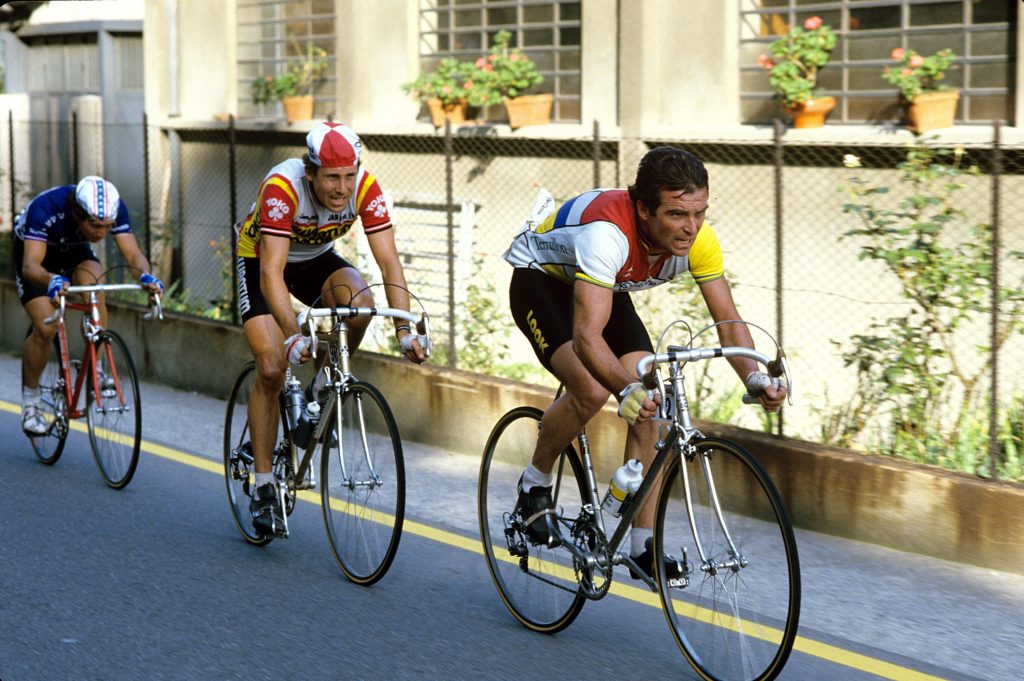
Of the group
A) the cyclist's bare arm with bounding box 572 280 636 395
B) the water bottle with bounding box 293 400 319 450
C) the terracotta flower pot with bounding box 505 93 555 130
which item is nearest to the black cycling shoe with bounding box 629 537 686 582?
the cyclist's bare arm with bounding box 572 280 636 395

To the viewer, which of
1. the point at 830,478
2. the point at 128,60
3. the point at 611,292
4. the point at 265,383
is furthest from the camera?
the point at 128,60

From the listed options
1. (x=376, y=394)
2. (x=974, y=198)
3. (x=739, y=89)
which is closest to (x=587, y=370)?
(x=376, y=394)

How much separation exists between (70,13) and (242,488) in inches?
589

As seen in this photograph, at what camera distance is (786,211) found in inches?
417

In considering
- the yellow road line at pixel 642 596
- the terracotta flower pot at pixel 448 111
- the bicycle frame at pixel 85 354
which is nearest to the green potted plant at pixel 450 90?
the terracotta flower pot at pixel 448 111

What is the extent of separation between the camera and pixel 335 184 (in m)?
6.34

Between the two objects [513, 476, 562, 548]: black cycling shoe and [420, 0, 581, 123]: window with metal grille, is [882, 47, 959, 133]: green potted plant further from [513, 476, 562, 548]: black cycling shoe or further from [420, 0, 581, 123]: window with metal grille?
[513, 476, 562, 548]: black cycling shoe

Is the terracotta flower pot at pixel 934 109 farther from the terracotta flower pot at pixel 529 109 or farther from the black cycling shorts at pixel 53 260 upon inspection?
the black cycling shorts at pixel 53 260

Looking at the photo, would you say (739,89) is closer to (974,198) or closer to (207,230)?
(974,198)

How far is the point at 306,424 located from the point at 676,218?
94.6 inches

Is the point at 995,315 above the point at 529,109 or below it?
below

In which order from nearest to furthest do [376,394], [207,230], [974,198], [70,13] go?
[376,394], [974,198], [207,230], [70,13]

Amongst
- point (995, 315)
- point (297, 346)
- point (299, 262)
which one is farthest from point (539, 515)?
point (995, 315)

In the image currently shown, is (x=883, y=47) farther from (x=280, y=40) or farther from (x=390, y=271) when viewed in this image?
Result: (x=280, y=40)
